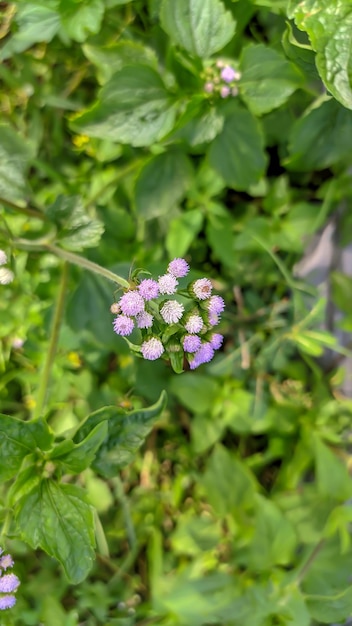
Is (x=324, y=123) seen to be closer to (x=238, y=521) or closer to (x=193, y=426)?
(x=193, y=426)

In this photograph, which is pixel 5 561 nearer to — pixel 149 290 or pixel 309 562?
pixel 149 290

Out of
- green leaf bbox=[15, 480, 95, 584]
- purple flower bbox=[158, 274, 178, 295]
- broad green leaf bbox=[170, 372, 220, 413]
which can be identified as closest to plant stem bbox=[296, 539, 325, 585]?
broad green leaf bbox=[170, 372, 220, 413]

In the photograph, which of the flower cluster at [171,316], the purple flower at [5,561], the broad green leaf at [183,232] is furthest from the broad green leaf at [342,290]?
the purple flower at [5,561]

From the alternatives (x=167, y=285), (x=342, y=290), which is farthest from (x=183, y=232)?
(x=167, y=285)

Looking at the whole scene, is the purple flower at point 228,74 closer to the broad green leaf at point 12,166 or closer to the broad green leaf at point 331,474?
the broad green leaf at point 12,166

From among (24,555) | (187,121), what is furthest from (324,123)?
(24,555)

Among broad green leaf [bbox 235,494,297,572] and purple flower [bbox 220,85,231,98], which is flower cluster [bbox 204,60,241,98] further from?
broad green leaf [bbox 235,494,297,572]
